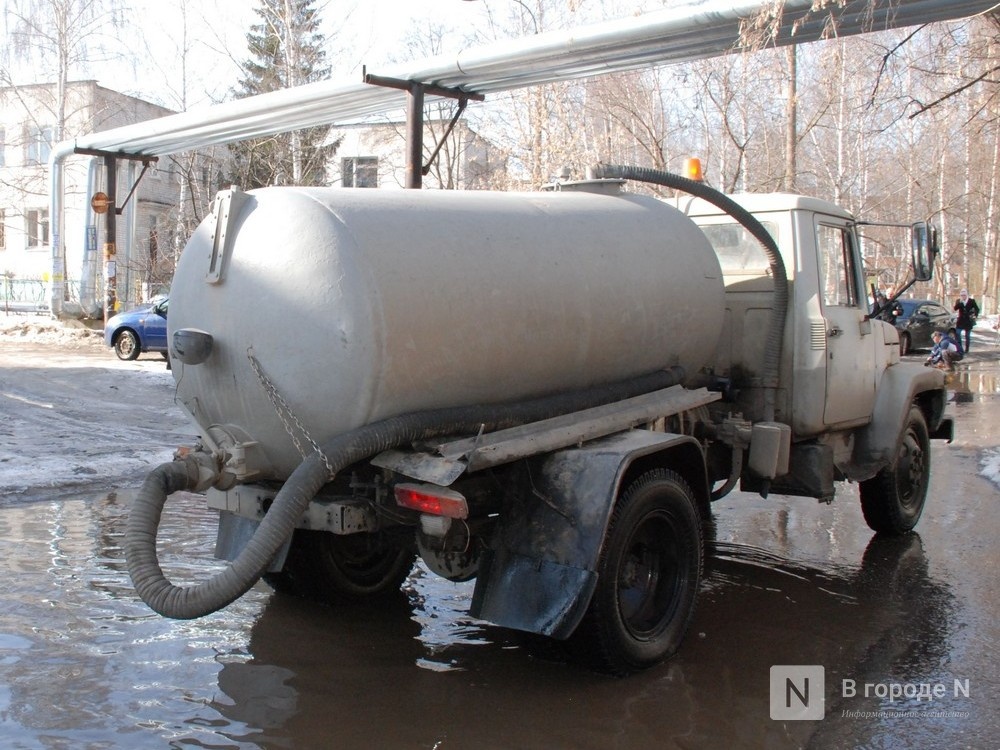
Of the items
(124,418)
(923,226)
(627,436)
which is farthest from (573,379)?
(124,418)

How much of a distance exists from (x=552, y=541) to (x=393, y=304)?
1.28 m

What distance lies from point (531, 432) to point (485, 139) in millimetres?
25565

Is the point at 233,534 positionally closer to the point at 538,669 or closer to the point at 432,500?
the point at 432,500

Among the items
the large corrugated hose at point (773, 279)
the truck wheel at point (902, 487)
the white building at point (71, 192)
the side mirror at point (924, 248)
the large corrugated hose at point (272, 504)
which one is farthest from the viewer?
the white building at point (71, 192)

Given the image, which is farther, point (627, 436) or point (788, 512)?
point (788, 512)

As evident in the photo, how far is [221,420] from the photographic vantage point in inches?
189

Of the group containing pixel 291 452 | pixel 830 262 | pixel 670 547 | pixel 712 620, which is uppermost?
pixel 830 262

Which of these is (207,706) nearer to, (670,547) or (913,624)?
(670,547)

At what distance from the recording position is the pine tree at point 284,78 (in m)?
28.2

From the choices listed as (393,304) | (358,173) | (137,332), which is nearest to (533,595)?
(393,304)

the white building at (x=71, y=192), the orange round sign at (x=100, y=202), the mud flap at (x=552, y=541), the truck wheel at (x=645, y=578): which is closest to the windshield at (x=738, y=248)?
the truck wheel at (x=645, y=578)

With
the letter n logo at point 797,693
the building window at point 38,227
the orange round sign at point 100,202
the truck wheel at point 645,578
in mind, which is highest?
the building window at point 38,227

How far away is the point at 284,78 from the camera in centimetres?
2950

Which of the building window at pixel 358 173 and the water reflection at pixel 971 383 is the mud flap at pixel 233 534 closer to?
the water reflection at pixel 971 383
